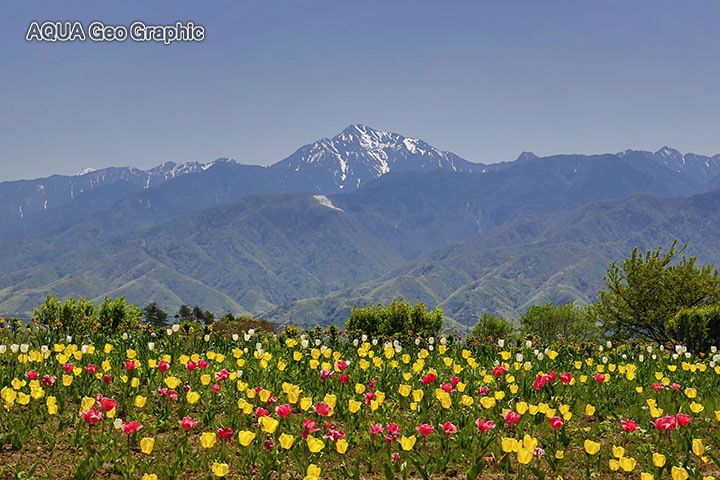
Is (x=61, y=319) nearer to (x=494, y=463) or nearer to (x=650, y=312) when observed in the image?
(x=494, y=463)

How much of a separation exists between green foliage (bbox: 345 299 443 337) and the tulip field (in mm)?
6702

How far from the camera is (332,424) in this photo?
7.25m

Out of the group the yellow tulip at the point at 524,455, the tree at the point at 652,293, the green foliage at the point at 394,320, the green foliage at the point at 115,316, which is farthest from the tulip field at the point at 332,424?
the tree at the point at 652,293

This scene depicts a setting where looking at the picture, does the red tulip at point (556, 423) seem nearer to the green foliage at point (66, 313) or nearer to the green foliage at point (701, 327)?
the green foliage at point (66, 313)

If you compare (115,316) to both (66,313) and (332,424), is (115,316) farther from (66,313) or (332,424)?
(332,424)

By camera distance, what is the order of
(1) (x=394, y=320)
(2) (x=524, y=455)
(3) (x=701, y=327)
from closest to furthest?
(2) (x=524, y=455)
(1) (x=394, y=320)
(3) (x=701, y=327)

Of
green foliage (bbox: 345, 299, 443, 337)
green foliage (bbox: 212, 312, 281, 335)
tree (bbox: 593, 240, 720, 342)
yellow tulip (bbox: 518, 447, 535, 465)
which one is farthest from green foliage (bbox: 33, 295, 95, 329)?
Result: tree (bbox: 593, 240, 720, 342)

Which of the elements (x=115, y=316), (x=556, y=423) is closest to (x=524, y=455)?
(x=556, y=423)

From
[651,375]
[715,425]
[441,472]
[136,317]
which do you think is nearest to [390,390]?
[441,472]

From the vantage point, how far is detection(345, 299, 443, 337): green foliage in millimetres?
17719

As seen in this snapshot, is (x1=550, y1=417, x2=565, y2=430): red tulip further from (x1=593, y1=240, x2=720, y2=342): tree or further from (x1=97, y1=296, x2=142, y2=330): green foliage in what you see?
(x1=593, y1=240, x2=720, y2=342): tree

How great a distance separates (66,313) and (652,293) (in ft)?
97.8

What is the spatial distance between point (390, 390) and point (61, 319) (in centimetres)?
1038

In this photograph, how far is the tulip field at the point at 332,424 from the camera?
227 inches
